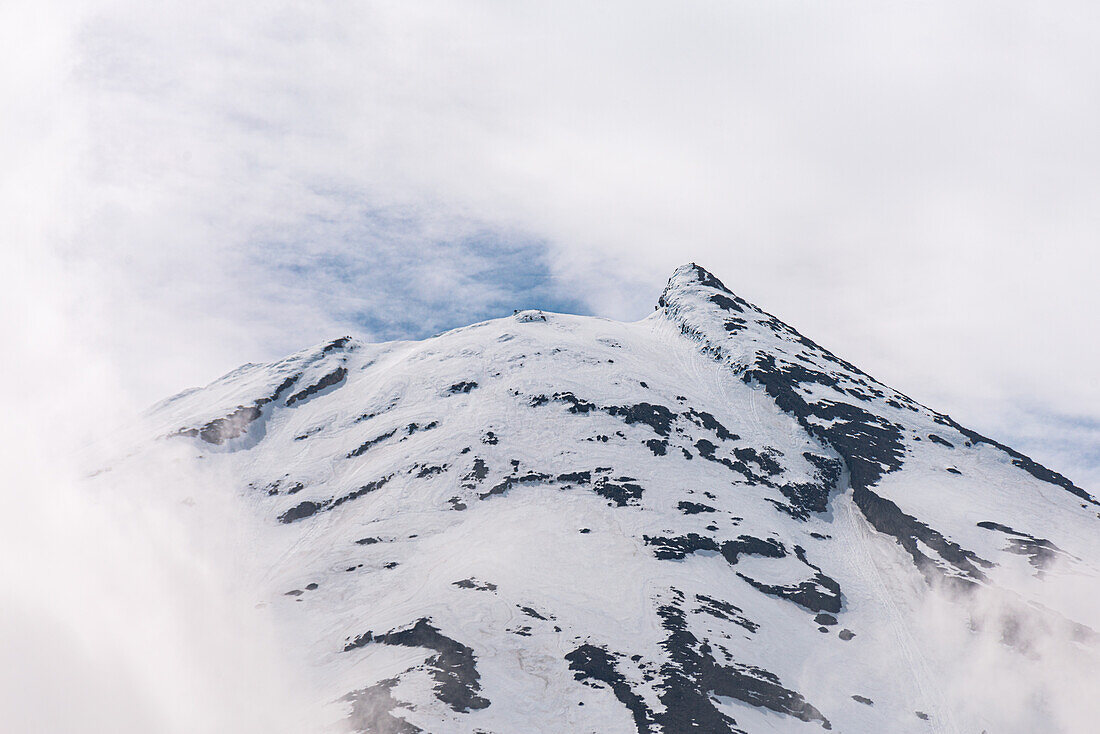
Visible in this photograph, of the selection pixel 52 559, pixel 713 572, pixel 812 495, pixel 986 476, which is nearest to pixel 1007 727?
pixel 713 572

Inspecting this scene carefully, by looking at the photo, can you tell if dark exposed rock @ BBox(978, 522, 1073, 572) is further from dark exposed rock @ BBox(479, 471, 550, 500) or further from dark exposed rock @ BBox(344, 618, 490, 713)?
dark exposed rock @ BBox(344, 618, 490, 713)

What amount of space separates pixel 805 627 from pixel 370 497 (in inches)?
2476

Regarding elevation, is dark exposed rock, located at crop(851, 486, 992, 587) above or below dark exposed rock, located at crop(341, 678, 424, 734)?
above

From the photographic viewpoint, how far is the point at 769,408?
16712cm

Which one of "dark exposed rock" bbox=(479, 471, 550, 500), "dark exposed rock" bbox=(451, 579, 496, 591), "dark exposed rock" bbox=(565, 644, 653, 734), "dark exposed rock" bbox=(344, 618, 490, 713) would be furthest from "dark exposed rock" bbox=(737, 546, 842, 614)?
"dark exposed rock" bbox=(344, 618, 490, 713)

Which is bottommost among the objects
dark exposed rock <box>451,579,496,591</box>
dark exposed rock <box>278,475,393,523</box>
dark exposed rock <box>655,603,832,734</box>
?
dark exposed rock <box>655,603,832,734</box>

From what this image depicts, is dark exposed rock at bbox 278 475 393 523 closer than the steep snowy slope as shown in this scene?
No

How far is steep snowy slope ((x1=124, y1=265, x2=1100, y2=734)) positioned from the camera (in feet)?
303

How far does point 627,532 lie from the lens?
12000 centimetres

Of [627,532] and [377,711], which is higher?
[627,532]

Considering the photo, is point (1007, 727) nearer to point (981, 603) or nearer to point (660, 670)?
point (981, 603)

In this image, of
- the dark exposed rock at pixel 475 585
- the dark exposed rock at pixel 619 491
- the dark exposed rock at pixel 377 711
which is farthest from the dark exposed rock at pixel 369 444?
the dark exposed rock at pixel 377 711

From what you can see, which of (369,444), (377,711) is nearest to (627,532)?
(377,711)

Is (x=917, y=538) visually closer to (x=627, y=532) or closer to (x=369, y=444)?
(x=627, y=532)
